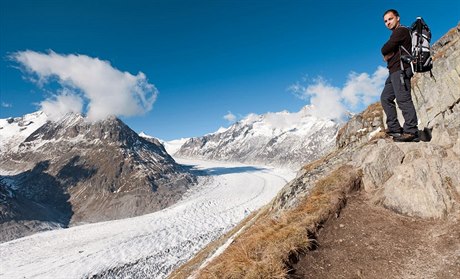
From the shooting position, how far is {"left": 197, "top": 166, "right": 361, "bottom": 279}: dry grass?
6688mm


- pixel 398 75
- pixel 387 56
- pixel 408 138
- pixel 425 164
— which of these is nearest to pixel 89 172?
pixel 408 138

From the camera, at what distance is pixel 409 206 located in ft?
28.0

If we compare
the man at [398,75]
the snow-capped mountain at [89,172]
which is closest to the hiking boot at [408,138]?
the man at [398,75]

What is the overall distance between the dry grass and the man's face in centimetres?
470

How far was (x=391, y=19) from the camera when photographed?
9.34 m

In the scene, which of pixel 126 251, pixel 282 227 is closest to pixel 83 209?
pixel 126 251

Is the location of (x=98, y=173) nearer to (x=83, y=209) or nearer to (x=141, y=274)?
(x=83, y=209)

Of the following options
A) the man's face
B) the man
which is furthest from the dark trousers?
the man's face

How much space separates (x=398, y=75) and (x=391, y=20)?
5.36 ft

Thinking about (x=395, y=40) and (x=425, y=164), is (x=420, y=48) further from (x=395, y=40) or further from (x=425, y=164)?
(x=425, y=164)

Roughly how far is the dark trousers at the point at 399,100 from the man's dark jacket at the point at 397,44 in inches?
11.0

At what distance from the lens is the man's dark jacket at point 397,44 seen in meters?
9.23

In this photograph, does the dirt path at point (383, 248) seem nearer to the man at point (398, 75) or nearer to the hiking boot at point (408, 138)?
the hiking boot at point (408, 138)

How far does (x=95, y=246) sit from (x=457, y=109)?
6217 cm
